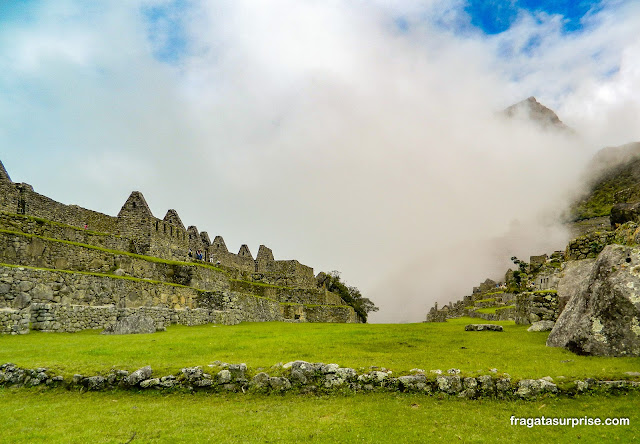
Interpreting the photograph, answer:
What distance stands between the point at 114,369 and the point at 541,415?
10051mm

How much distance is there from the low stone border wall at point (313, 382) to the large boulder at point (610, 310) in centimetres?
210

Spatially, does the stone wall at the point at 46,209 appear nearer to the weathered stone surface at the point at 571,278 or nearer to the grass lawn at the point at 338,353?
the grass lawn at the point at 338,353

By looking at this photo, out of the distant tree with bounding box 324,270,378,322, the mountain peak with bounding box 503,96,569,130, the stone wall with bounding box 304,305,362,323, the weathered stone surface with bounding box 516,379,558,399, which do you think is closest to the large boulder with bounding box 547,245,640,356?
the weathered stone surface with bounding box 516,379,558,399

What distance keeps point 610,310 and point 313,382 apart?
7.55 metres

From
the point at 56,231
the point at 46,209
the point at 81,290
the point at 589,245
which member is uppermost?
the point at 46,209

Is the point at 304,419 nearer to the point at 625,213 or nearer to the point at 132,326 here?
the point at 132,326

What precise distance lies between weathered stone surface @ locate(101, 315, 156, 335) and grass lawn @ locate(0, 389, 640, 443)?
9391 millimetres

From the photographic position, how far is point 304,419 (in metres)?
8.13

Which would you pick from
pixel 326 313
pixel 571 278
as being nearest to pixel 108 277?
pixel 571 278

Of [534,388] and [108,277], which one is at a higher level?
[108,277]

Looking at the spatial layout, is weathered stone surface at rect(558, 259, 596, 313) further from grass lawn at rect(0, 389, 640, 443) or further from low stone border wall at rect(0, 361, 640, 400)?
grass lawn at rect(0, 389, 640, 443)

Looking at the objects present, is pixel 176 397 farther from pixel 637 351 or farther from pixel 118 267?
pixel 118 267

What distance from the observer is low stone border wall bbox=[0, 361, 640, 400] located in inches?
334

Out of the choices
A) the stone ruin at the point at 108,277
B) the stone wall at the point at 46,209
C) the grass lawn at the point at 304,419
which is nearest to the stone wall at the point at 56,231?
the stone ruin at the point at 108,277
